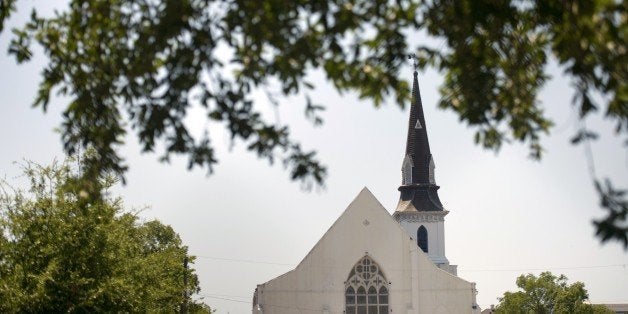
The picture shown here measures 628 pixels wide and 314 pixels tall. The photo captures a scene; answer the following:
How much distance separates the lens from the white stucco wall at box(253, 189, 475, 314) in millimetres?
47094

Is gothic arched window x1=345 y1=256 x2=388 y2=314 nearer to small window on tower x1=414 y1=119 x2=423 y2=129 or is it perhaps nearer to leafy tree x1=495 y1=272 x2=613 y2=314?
small window on tower x1=414 y1=119 x2=423 y2=129

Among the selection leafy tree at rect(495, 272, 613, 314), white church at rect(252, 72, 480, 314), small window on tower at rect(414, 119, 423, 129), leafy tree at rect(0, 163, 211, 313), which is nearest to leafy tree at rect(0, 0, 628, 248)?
leafy tree at rect(0, 163, 211, 313)

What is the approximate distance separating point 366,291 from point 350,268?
1397mm

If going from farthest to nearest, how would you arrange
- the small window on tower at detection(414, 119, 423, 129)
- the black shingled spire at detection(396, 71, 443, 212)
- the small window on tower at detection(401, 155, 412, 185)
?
the small window on tower at detection(414, 119, 423, 129) → the small window on tower at detection(401, 155, 412, 185) → the black shingled spire at detection(396, 71, 443, 212)

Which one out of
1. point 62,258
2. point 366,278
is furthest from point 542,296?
point 62,258


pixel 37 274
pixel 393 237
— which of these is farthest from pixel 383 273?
pixel 37 274

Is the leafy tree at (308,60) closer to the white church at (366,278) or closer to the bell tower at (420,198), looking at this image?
the white church at (366,278)

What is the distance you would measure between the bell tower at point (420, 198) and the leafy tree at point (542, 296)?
39.8ft

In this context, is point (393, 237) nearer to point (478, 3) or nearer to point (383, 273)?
point (383, 273)

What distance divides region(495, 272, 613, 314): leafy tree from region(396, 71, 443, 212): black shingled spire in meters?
12.9

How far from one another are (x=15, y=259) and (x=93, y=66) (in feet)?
51.1

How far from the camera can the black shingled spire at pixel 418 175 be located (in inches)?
2630

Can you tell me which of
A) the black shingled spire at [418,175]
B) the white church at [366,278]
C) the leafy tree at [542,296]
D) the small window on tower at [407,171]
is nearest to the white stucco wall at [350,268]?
the white church at [366,278]

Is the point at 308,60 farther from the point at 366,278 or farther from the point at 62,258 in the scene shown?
the point at 366,278
